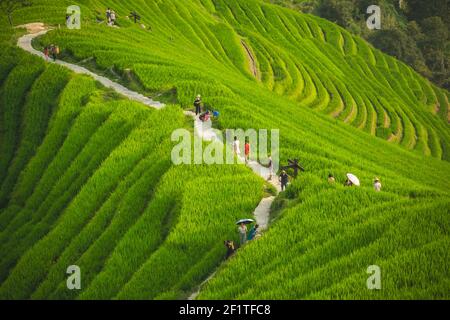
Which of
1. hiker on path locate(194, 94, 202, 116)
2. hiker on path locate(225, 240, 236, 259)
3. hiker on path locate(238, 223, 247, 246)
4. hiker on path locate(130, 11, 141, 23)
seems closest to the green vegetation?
hiker on path locate(130, 11, 141, 23)

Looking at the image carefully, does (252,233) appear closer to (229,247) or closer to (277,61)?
(229,247)

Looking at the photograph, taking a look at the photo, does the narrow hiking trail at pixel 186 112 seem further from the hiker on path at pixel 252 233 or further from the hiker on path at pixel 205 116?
the hiker on path at pixel 252 233

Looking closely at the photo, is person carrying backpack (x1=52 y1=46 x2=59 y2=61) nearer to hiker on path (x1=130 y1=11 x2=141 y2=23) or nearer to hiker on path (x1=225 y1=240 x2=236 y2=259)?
hiker on path (x1=130 y1=11 x2=141 y2=23)

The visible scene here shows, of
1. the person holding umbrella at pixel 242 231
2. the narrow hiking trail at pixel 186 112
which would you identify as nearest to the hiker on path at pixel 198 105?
the narrow hiking trail at pixel 186 112

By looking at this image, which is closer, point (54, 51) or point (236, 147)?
point (236, 147)

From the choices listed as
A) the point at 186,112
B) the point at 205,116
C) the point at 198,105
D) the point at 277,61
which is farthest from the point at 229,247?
the point at 277,61
